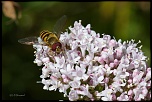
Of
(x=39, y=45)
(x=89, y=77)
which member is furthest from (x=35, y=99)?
(x=89, y=77)

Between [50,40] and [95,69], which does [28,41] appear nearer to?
[50,40]

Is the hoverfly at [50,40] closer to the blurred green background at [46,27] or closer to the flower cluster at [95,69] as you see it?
the flower cluster at [95,69]

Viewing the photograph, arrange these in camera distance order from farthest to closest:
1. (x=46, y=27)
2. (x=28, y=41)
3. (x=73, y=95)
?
(x=46, y=27) < (x=28, y=41) < (x=73, y=95)

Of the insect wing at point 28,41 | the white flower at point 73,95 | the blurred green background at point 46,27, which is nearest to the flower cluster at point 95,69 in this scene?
the white flower at point 73,95


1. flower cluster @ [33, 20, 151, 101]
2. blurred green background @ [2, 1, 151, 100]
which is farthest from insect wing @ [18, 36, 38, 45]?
blurred green background @ [2, 1, 151, 100]

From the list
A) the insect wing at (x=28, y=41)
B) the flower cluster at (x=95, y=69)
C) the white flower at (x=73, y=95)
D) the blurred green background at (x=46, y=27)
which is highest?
the blurred green background at (x=46, y=27)

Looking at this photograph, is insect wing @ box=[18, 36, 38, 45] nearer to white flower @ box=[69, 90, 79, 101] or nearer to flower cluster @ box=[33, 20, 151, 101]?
flower cluster @ box=[33, 20, 151, 101]

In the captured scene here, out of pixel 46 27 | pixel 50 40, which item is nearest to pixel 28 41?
pixel 50 40
